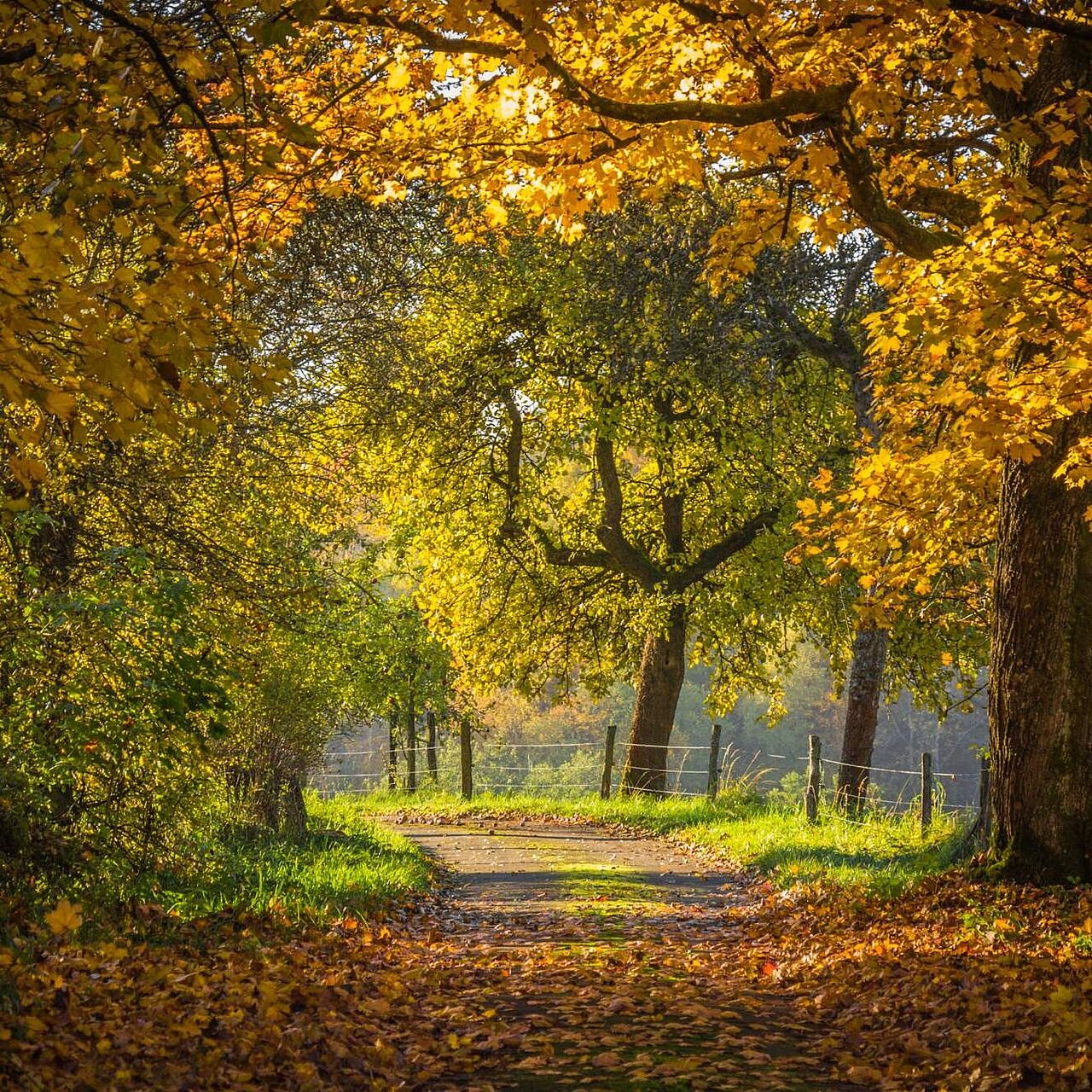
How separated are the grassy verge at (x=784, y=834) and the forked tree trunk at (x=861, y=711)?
2.70ft

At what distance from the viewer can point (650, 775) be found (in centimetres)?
2077

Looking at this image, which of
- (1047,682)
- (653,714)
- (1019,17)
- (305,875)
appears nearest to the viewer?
(1019,17)

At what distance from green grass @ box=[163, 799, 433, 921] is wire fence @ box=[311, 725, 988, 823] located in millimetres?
1421

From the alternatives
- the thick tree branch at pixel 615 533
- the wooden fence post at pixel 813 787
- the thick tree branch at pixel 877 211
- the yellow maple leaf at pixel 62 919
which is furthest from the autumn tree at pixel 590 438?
the yellow maple leaf at pixel 62 919

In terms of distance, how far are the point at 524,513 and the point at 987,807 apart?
1076 cm

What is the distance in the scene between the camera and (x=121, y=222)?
12.8 ft

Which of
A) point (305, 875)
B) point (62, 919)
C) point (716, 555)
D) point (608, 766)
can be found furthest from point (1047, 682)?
point (608, 766)

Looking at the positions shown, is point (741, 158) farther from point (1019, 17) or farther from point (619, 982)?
point (619, 982)

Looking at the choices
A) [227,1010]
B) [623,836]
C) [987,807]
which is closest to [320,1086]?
[227,1010]

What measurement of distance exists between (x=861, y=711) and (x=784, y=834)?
294cm

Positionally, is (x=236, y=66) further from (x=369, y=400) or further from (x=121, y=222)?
(x=369, y=400)

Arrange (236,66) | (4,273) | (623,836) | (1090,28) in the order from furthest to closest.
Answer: (623,836)
(1090,28)
(236,66)
(4,273)

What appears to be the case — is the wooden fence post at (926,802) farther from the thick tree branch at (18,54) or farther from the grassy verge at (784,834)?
the thick tree branch at (18,54)

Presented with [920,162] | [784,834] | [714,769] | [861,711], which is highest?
[920,162]
